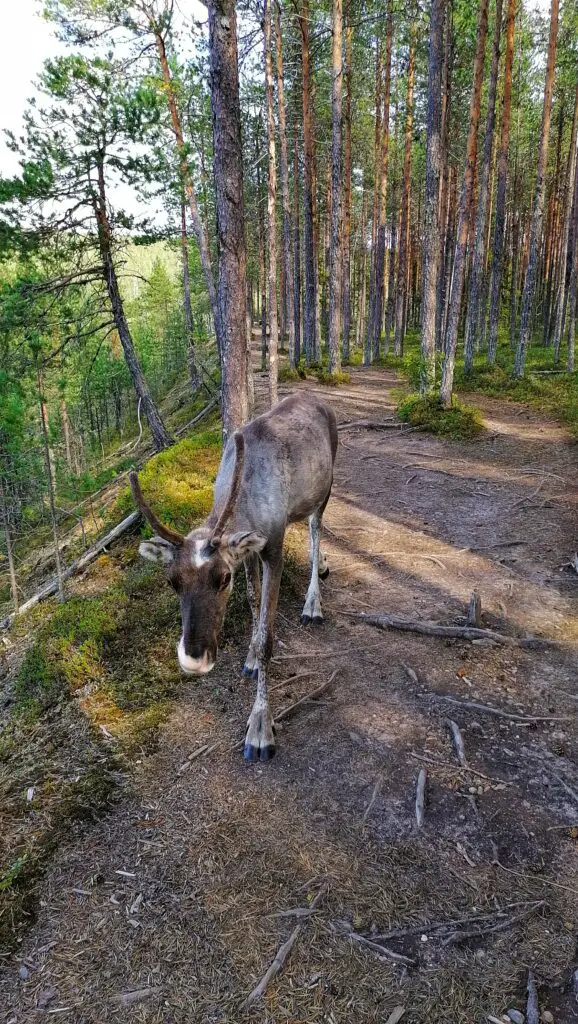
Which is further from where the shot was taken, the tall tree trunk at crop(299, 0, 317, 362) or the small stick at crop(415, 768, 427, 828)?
the tall tree trunk at crop(299, 0, 317, 362)

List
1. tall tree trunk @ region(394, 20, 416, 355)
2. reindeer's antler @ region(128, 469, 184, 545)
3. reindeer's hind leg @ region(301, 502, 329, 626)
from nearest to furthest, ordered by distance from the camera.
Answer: reindeer's antler @ region(128, 469, 184, 545), reindeer's hind leg @ region(301, 502, 329, 626), tall tree trunk @ region(394, 20, 416, 355)

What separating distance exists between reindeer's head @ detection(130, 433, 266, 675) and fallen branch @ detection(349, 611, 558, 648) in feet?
9.18

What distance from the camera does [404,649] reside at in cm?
566

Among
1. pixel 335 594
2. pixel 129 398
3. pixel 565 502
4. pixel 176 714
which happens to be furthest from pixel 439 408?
pixel 129 398

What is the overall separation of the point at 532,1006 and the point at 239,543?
2.93 m

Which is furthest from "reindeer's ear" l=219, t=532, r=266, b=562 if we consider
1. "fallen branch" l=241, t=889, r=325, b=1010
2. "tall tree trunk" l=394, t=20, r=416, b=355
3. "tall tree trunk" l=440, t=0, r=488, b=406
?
"tall tree trunk" l=394, t=20, r=416, b=355

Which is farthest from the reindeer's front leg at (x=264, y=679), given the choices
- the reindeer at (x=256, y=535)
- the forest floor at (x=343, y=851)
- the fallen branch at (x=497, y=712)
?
the fallen branch at (x=497, y=712)

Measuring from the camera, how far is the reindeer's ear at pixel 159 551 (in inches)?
143

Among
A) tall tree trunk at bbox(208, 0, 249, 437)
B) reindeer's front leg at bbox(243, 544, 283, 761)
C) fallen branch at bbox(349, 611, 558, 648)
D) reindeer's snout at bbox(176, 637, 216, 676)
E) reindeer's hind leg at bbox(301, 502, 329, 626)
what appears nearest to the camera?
reindeer's snout at bbox(176, 637, 216, 676)

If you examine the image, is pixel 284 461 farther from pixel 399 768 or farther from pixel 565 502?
pixel 565 502

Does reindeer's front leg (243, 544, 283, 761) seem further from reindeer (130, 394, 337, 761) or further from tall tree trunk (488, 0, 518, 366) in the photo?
tall tree trunk (488, 0, 518, 366)

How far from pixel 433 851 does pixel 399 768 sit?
716mm

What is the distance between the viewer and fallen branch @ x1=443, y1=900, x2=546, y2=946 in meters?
2.92

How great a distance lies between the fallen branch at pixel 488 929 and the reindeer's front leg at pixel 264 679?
1.77 m
